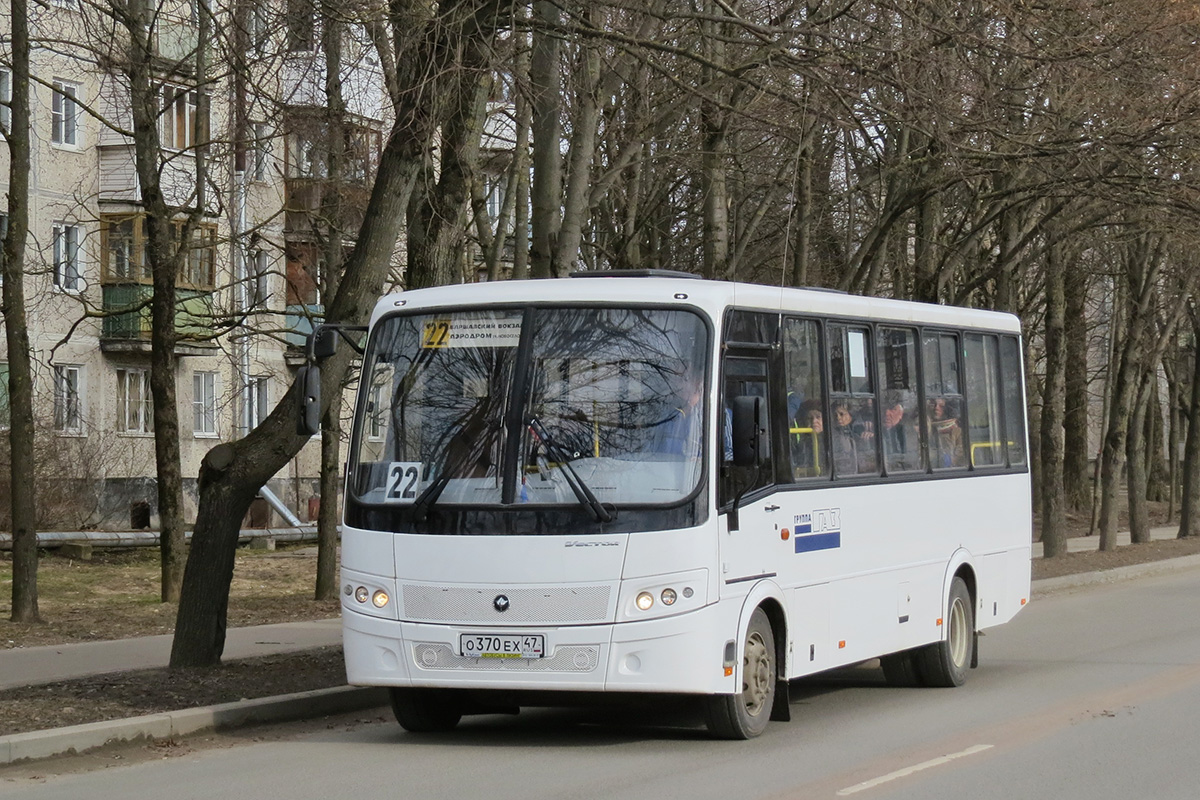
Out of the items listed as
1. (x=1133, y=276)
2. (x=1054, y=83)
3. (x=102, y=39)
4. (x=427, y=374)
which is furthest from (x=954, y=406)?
(x=1133, y=276)

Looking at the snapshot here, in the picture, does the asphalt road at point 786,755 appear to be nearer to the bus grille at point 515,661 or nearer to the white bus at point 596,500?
the white bus at point 596,500

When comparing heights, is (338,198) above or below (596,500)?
above

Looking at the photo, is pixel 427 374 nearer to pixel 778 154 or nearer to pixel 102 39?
pixel 102 39

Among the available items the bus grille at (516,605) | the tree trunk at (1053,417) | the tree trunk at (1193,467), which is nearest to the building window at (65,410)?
the tree trunk at (1053,417)

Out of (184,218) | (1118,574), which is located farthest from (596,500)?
(184,218)

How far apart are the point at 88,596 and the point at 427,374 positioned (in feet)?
51.5

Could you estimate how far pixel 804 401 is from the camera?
11688mm

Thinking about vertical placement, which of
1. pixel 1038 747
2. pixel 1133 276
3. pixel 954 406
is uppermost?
pixel 1133 276

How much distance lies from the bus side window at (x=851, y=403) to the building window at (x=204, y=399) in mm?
35056

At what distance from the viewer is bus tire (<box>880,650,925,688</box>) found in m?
13.7

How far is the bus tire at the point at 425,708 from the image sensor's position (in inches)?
428

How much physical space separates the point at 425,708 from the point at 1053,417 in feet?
61.8

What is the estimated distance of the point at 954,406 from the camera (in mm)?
14234

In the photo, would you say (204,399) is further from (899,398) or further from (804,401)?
(804,401)
